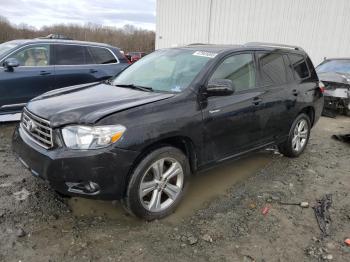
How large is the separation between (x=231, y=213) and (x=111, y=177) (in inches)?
56.3

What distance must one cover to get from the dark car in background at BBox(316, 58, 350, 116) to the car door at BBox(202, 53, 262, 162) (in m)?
5.49

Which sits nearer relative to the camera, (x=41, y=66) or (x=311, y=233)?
(x=311, y=233)

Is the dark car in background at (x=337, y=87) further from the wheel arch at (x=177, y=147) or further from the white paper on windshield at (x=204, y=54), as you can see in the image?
the wheel arch at (x=177, y=147)

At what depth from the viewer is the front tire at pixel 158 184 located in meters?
3.00

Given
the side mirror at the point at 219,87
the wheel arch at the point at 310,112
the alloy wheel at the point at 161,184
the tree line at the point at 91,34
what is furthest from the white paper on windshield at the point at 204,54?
the tree line at the point at 91,34

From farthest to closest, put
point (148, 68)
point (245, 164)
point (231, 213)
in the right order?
point (245, 164)
point (148, 68)
point (231, 213)

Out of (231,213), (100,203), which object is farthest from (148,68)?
(231,213)

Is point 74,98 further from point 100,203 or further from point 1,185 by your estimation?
point 1,185

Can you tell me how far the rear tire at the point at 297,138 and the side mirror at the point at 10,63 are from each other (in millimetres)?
4812

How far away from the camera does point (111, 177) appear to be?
112 inches

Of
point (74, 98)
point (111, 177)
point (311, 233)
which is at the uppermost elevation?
point (74, 98)

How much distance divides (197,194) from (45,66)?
14.2 ft

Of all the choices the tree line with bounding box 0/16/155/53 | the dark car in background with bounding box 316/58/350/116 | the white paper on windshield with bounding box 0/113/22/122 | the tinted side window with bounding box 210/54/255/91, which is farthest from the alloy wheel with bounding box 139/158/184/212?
the tree line with bounding box 0/16/155/53

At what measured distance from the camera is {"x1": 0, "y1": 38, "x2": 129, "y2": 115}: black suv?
19.9 ft
